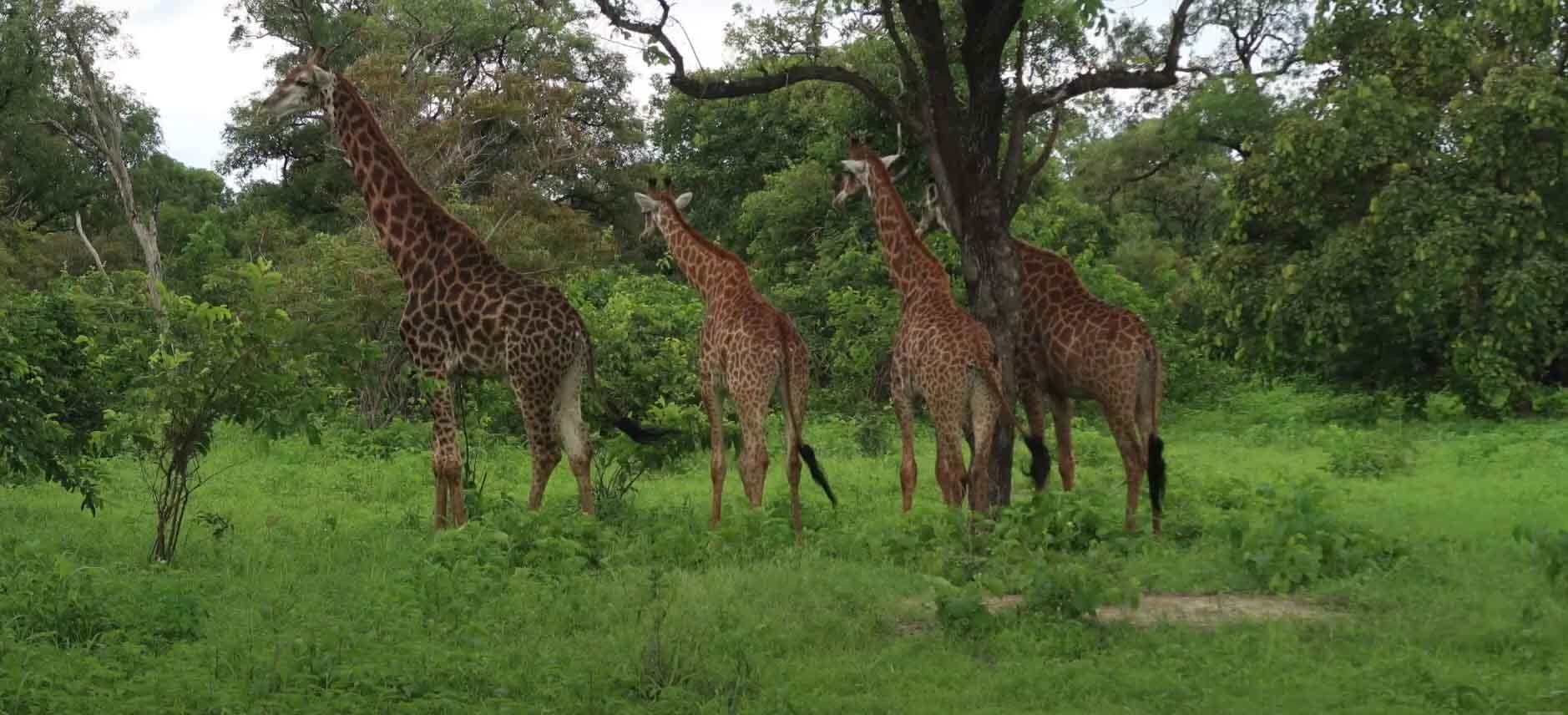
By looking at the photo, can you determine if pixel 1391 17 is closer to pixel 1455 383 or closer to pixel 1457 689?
pixel 1455 383

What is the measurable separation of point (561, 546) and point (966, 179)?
13.9ft

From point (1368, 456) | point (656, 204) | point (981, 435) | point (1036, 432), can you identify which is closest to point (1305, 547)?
point (981, 435)

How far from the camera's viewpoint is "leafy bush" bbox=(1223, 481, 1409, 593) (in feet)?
29.4

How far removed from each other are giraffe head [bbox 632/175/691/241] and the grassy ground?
178 cm

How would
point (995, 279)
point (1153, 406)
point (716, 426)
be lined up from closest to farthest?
1. point (1153, 406)
2. point (716, 426)
3. point (995, 279)

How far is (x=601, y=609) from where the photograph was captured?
8172mm

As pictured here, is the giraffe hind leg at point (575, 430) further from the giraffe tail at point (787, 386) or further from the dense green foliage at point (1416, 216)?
the dense green foliage at point (1416, 216)

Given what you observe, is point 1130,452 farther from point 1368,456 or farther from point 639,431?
point 1368,456

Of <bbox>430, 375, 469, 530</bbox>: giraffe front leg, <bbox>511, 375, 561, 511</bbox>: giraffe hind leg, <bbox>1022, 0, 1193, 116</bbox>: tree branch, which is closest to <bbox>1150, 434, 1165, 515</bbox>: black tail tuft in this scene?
<bbox>1022, 0, 1193, 116</bbox>: tree branch

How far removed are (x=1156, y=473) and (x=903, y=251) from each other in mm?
2485

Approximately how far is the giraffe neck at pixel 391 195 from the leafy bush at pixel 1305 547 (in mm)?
5841

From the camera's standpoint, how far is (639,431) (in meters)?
12.3

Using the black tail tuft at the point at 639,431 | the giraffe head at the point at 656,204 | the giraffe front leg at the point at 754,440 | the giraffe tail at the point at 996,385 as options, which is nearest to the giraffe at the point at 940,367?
the giraffe tail at the point at 996,385

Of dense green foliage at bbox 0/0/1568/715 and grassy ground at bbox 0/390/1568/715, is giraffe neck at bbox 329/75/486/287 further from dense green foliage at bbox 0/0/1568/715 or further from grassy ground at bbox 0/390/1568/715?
grassy ground at bbox 0/390/1568/715
